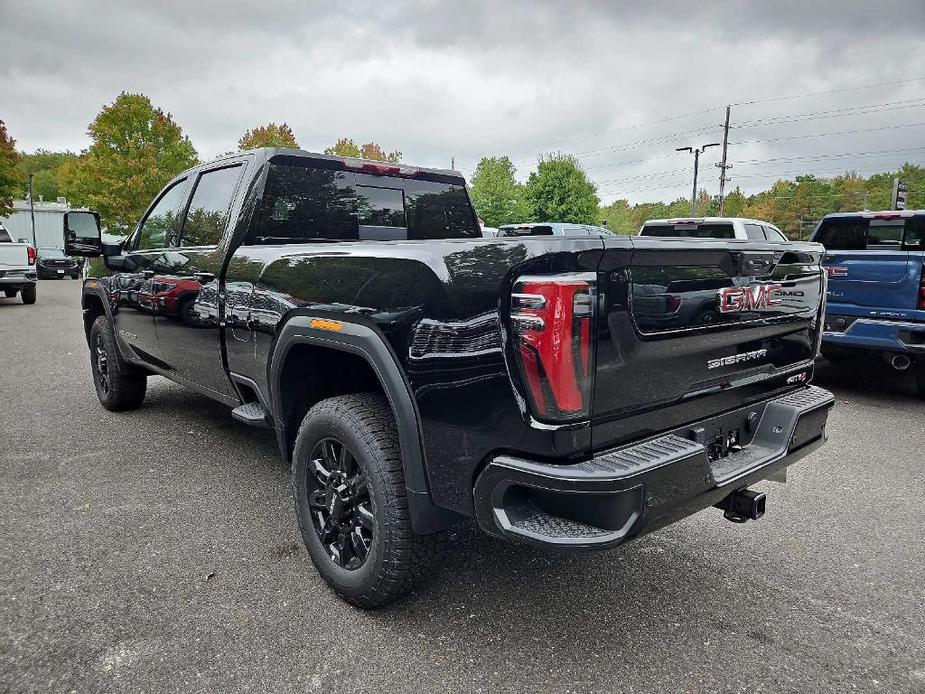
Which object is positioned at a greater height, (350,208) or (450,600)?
(350,208)

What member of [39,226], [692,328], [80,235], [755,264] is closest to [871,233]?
[755,264]

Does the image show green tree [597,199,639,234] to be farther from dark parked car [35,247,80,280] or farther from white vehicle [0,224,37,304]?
white vehicle [0,224,37,304]

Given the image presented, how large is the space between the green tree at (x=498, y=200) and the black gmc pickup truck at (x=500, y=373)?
40772mm

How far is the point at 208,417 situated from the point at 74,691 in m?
3.50

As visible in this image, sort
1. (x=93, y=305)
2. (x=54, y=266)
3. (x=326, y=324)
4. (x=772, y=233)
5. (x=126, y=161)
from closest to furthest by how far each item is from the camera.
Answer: (x=326, y=324) → (x=93, y=305) → (x=772, y=233) → (x=54, y=266) → (x=126, y=161)

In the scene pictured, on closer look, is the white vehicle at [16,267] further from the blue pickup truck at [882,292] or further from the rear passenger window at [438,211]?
the blue pickup truck at [882,292]

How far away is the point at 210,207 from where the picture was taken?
399 cm

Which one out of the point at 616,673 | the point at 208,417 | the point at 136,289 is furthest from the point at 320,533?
the point at 208,417

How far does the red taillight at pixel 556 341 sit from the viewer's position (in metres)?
1.90

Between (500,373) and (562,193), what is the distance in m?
42.0

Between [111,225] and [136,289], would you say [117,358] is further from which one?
[111,225]

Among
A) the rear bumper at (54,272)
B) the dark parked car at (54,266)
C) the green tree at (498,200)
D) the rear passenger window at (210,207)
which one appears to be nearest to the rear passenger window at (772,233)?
the rear passenger window at (210,207)

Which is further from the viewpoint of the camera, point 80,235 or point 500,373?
point 80,235

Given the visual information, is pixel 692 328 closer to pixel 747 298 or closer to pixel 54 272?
pixel 747 298
